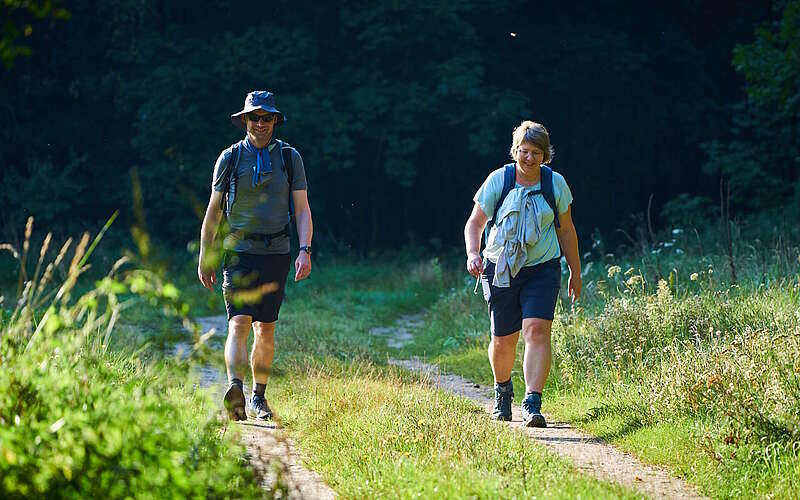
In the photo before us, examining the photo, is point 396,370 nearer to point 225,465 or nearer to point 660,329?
point 660,329

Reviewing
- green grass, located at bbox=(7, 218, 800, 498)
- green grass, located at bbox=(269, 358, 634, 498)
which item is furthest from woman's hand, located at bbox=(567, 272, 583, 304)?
green grass, located at bbox=(269, 358, 634, 498)

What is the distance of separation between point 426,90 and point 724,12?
27.5ft

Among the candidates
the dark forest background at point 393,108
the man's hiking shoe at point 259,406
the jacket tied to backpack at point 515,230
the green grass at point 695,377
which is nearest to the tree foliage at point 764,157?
the dark forest background at point 393,108

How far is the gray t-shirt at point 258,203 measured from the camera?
268 inches

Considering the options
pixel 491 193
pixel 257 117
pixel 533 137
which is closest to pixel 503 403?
pixel 491 193

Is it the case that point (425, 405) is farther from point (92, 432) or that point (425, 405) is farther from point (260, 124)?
point (92, 432)

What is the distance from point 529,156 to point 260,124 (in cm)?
180

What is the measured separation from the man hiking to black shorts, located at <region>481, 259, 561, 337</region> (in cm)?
130

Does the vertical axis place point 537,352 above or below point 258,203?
below

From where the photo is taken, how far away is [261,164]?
6.80 meters

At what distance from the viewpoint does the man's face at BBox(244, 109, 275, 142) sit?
6.84 metres

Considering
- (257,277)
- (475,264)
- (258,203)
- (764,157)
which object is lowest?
(764,157)

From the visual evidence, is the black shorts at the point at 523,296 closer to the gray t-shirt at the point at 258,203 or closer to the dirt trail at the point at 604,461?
the dirt trail at the point at 604,461

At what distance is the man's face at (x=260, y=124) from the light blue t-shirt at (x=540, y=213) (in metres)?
1.48
